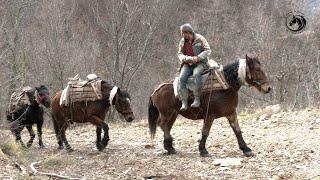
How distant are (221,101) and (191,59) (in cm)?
92

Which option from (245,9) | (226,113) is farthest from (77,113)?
(245,9)

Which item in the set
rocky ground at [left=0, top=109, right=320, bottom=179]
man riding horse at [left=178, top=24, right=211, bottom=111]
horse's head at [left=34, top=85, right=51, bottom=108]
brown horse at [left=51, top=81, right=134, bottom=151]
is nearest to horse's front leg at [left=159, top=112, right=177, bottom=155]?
rocky ground at [left=0, top=109, right=320, bottom=179]

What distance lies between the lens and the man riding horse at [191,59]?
9.73 m

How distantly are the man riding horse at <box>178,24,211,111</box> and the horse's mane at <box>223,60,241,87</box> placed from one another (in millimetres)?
433

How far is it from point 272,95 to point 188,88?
15.2 meters

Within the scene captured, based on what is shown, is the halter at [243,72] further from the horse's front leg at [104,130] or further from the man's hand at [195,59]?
the horse's front leg at [104,130]

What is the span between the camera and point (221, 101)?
380 inches

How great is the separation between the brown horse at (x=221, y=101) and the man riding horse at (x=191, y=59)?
253mm

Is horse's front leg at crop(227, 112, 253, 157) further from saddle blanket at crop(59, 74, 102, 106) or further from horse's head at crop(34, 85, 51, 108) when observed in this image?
horse's head at crop(34, 85, 51, 108)

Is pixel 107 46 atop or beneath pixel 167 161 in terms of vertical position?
atop

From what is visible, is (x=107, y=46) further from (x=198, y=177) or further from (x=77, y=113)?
(x=198, y=177)

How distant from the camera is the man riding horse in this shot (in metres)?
9.73

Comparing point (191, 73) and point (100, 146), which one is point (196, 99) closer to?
point (191, 73)

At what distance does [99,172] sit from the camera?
339 inches
